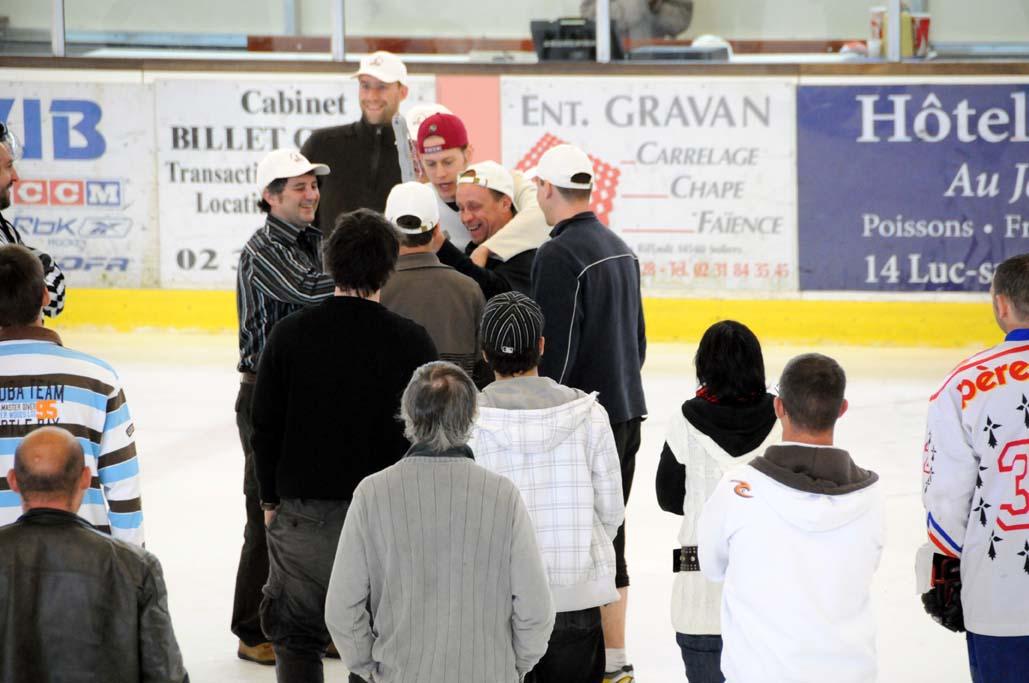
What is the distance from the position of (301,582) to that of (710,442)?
980mm

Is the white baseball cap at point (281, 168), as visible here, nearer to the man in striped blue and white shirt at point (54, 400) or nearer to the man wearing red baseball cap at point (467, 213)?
the man wearing red baseball cap at point (467, 213)

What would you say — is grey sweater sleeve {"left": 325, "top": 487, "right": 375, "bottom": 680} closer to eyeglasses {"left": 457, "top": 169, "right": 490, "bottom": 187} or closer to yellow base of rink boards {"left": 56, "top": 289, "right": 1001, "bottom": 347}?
eyeglasses {"left": 457, "top": 169, "right": 490, "bottom": 187}

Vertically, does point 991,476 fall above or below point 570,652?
above

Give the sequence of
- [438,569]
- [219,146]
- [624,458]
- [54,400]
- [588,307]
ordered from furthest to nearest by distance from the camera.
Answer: [219,146] < [624,458] < [588,307] < [54,400] < [438,569]

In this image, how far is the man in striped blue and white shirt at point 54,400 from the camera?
3.11 meters

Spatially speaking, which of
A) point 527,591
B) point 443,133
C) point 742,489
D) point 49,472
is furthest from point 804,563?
point 443,133

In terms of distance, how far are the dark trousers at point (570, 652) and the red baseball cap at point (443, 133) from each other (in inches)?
80.6

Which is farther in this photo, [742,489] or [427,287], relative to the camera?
[427,287]

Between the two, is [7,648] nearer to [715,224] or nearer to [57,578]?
[57,578]

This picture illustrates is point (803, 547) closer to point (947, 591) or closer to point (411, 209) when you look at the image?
point (947, 591)

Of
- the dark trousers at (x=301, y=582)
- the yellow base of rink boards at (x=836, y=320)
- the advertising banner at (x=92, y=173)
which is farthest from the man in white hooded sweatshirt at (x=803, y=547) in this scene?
the advertising banner at (x=92, y=173)

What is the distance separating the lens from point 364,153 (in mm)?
6172

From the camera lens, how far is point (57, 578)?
253cm

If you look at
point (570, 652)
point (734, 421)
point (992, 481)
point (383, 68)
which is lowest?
point (570, 652)
